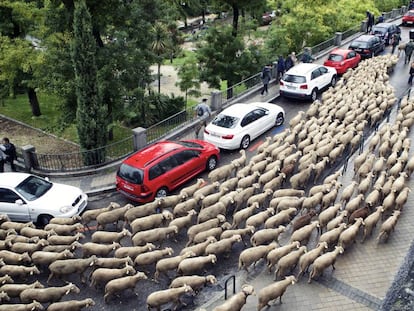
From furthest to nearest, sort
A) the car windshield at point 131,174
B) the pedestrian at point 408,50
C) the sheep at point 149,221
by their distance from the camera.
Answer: the pedestrian at point 408,50 < the car windshield at point 131,174 < the sheep at point 149,221

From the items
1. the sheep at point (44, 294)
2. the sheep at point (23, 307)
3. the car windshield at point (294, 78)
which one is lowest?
the sheep at point (44, 294)

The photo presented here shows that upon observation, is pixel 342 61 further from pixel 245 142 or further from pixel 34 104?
pixel 34 104

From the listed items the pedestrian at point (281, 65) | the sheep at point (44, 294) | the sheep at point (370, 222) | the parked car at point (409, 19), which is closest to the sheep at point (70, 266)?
the sheep at point (44, 294)

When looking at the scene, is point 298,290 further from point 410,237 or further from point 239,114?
A: point 239,114

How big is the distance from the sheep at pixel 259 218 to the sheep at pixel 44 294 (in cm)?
549

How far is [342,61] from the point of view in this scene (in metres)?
26.4

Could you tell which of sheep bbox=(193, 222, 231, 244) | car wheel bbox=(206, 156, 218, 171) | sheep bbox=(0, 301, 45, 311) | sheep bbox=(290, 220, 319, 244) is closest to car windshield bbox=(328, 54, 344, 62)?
car wheel bbox=(206, 156, 218, 171)

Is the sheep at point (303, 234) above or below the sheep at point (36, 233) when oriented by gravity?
above

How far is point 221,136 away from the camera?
18.4m

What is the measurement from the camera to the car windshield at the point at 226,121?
61.2 ft

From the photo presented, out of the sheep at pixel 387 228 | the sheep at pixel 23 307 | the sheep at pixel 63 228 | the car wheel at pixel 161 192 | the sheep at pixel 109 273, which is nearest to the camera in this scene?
the sheep at pixel 23 307

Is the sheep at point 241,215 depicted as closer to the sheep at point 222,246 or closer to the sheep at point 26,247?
the sheep at point 222,246

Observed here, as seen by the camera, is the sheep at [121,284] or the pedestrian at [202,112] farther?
the pedestrian at [202,112]

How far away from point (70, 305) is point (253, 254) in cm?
483
